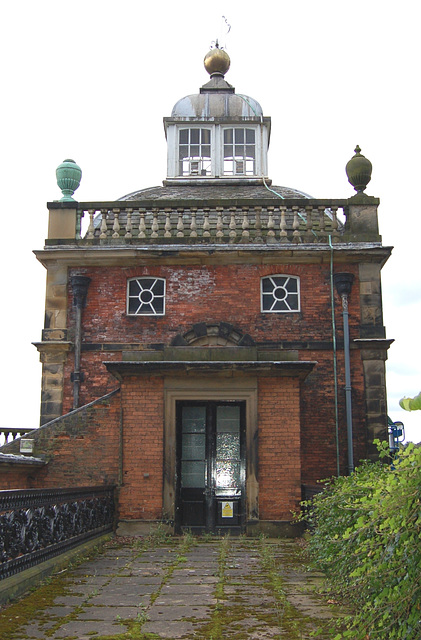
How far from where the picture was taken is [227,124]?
73.8 feet

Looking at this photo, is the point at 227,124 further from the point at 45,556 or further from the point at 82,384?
the point at 45,556

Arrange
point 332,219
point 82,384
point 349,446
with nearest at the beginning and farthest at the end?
point 349,446, point 82,384, point 332,219

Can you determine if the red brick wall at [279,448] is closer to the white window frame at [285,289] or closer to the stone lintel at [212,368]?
the stone lintel at [212,368]

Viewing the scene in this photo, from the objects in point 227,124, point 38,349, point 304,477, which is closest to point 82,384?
point 38,349

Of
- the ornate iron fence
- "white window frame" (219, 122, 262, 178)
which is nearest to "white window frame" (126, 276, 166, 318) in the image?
the ornate iron fence

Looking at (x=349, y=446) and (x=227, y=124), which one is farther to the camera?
(x=227, y=124)

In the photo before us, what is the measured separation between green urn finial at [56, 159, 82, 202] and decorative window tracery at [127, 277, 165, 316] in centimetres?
302

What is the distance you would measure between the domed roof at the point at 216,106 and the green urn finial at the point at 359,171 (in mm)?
7731

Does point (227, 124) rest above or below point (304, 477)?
above

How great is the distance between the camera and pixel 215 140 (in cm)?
2227

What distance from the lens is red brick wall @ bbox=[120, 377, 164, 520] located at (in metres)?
11.8

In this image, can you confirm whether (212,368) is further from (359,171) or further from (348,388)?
(359,171)

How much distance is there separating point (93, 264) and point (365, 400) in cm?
698

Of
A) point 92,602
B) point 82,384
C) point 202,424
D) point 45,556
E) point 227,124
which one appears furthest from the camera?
point 227,124
